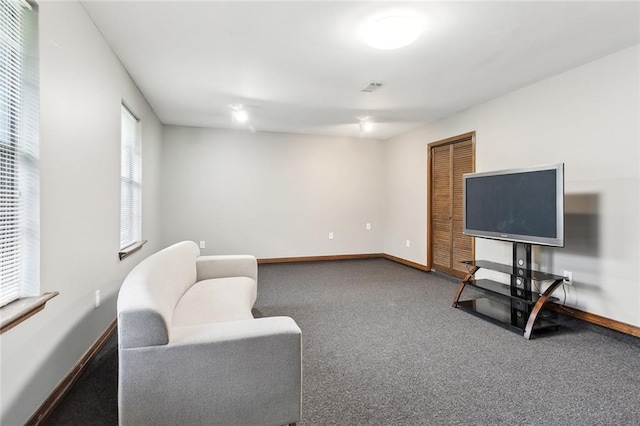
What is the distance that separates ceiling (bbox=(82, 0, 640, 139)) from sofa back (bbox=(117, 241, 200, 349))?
5.73ft

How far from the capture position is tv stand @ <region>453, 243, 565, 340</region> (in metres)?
2.69

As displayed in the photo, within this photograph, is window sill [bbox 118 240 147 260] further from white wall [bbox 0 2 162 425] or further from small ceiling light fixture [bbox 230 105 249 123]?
small ceiling light fixture [bbox 230 105 249 123]

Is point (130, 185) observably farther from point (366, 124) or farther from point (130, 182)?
point (366, 124)

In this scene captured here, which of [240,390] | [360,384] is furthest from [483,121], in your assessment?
[240,390]

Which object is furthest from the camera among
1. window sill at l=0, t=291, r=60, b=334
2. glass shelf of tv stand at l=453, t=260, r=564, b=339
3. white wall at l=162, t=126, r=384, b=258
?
white wall at l=162, t=126, r=384, b=258

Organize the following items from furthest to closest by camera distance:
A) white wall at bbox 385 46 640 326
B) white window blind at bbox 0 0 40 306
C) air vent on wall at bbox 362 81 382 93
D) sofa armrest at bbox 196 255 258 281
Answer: air vent on wall at bbox 362 81 382 93 < sofa armrest at bbox 196 255 258 281 < white wall at bbox 385 46 640 326 < white window blind at bbox 0 0 40 306

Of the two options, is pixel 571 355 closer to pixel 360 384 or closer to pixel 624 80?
pixel 360 384

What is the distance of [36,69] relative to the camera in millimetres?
1572

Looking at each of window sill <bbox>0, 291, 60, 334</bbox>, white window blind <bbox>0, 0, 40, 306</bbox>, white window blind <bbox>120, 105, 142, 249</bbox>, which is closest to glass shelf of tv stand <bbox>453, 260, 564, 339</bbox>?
window sill <bbox>0, 291, 60, 334</bbox>

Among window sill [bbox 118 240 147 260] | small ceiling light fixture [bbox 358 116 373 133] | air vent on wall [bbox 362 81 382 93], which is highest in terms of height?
small ceiling light fixture [bbox 358 116 373 133]

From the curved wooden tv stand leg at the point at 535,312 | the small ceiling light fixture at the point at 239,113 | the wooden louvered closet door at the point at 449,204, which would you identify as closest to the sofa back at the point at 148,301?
the small ceiling light fixture at the point at 239,113

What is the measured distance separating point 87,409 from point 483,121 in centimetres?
469

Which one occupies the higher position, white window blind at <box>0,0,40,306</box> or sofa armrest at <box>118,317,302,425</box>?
white window blind at <box>0,0,40,306</box>

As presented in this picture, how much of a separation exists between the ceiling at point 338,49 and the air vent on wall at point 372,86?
6 cm
